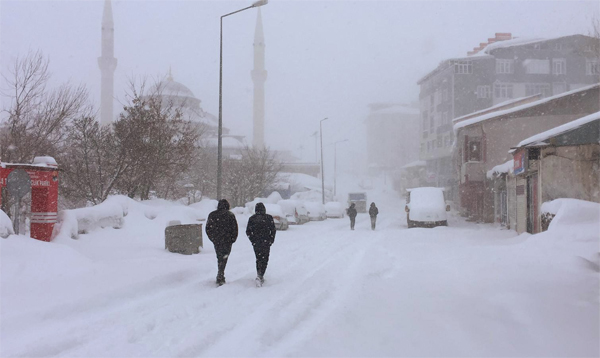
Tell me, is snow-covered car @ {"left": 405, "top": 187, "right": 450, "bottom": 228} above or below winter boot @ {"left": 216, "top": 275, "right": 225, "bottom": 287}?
above

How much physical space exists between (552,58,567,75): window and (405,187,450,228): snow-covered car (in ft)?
163

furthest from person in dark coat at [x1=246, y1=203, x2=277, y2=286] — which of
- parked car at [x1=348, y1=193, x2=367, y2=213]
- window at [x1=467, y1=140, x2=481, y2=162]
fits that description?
parked car at [x1=348, y1=193, x2=367, y2=213]

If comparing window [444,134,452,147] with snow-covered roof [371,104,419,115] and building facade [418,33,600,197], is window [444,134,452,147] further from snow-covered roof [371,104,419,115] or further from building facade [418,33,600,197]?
snow-covered roof [371,104,419,115]

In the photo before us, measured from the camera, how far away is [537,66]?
6769cm

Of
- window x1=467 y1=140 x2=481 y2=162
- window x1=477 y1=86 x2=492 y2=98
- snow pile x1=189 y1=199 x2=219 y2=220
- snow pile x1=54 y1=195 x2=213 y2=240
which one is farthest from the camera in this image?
window x1=477 y1=86 x2=492 y2=98

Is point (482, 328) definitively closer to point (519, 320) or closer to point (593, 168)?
point (519, 320)

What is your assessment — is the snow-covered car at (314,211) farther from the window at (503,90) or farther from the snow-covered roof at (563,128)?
the window at (503,90)

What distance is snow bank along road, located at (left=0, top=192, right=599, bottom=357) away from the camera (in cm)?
557

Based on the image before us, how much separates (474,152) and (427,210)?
840cm

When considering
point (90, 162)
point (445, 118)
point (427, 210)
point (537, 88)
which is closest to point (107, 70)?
point (445, 118)

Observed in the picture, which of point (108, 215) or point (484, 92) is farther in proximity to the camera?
point (484, 92)

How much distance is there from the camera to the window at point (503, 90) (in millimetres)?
69000

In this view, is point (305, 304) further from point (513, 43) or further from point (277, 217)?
point (513, 43)

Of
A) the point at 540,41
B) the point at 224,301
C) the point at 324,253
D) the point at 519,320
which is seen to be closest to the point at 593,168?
the point at 324,253
